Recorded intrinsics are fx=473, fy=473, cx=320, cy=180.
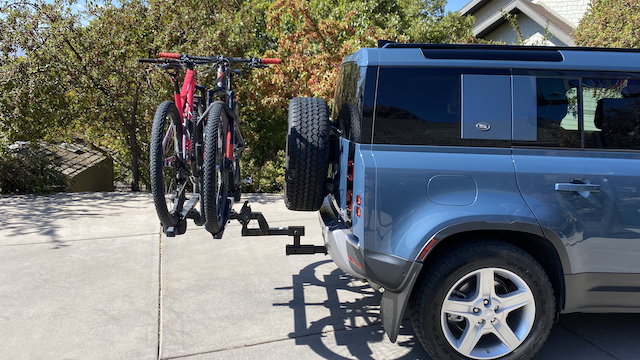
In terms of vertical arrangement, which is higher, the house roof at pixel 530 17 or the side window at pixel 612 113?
the house roof at pixel 530 17

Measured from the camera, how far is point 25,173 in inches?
340

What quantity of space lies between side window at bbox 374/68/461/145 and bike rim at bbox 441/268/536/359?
88 cm

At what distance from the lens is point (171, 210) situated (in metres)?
3.54

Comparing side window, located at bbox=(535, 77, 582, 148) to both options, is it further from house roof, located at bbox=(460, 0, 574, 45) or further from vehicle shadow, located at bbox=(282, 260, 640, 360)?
house roof, located at bbox=(460, 0, 574, 45)

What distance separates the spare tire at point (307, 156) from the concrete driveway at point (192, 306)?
1.01 metres

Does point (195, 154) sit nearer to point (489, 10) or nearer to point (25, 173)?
point (25, 173)

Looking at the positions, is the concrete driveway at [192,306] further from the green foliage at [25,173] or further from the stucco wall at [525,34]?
the stucco wall at [525,34]

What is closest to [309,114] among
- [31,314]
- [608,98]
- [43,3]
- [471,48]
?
[471,48]

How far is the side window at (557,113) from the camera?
2867 millimetres

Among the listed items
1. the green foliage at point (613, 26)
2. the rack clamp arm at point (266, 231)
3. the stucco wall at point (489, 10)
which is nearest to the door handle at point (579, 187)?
the rack clamp arm at point (266, 231)

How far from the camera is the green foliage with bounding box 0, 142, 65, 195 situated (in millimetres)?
8539

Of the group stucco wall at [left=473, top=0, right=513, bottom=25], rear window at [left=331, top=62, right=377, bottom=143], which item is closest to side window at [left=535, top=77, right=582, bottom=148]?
rear window at [left=331, top=62, right=377, bottom=143]

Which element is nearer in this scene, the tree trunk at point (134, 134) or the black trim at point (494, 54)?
the black trim at point (494, 54)

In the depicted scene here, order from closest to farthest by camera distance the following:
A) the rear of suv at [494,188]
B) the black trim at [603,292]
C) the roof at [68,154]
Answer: the rear of suv at [494,188]
the black trim at [603,292]
the roof at [68,154]
